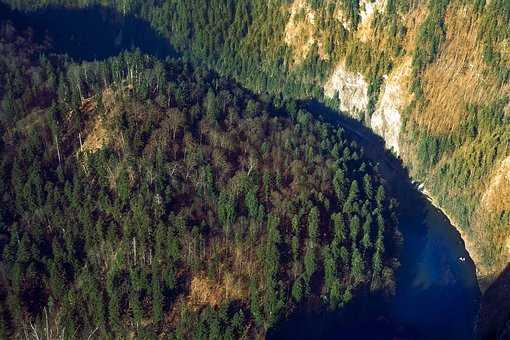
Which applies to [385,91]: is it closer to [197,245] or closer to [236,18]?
[236,18]

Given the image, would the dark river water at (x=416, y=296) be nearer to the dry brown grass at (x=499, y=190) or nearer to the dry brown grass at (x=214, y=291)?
the dry brown grass at (x=214, y=291)

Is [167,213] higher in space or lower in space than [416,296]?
higher

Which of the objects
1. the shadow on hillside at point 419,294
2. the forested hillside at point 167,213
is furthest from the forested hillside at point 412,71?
the forested hillside at point 167,213

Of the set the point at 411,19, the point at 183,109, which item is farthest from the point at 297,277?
the point at 411,19

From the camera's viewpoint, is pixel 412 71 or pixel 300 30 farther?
pixel 300 30

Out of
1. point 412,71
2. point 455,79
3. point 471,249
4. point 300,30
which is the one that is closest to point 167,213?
point 471,249

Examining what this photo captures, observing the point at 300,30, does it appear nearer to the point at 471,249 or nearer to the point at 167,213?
the point at 471,249
